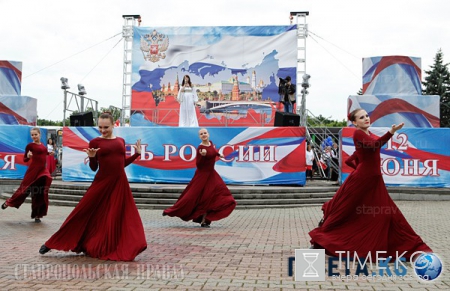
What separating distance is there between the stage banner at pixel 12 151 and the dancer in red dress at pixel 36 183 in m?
8.11

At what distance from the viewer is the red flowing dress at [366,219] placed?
6324mm

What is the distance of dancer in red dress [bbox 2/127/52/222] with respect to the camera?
10.9m

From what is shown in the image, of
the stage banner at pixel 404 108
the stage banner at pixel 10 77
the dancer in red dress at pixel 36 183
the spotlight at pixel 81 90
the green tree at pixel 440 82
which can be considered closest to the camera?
the dancer in red dress at pixel 36 183

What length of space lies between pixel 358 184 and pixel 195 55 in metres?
20.1

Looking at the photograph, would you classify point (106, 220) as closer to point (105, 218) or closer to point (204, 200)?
point (105, 218)

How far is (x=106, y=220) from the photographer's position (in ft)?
21.6

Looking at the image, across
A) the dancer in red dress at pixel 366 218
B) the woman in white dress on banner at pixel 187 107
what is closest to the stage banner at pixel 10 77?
the woman in white dress on banner at pixel 187 107

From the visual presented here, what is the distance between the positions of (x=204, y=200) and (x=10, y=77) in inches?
739

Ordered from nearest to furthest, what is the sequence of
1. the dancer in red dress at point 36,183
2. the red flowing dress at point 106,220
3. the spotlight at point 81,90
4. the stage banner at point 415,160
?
the red flowing dress at point 106,220 < the dancer in red dress at point 36,183 < the stage banner at point 415,160 < the spotlight at point 81,90

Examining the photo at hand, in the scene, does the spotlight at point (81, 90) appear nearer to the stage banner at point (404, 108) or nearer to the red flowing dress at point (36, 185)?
A: the stage banner at point (404, 108)

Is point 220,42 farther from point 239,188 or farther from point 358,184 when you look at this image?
point 358,184

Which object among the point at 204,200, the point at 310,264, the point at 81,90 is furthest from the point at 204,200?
the point at 81,90

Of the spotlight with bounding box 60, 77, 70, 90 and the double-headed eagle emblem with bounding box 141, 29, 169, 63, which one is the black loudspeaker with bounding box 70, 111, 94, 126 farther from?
the double-headed eagle emblem with bounding box 141, 29, 169, 63

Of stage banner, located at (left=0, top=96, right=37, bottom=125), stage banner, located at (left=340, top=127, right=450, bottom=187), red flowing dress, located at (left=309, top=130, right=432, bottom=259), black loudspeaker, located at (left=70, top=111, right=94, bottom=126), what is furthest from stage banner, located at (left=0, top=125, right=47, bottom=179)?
red flowing dress, located at (left=309, top=130, right=432, bottom=259)
